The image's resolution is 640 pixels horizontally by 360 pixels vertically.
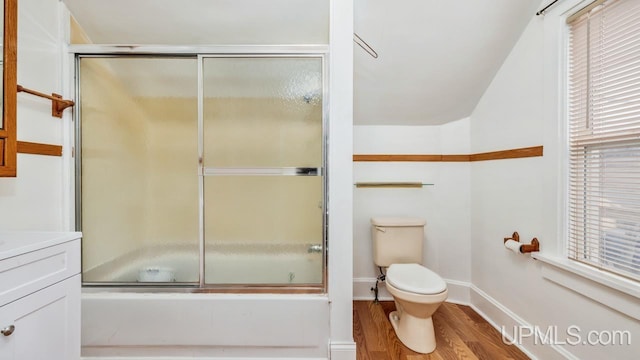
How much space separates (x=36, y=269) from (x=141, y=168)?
0.79 m

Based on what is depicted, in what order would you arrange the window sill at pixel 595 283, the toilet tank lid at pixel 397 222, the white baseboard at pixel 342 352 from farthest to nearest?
the toilet tank lid at pixel 397 222
the white baseboard at pixel 342 352
the window sill at pixel 595 283

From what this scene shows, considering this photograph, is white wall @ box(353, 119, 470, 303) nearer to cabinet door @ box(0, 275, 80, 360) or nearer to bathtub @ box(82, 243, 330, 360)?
bathtub @ box(82, 243, 330, 360)

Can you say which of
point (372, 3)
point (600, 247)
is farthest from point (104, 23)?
point (600, 247)

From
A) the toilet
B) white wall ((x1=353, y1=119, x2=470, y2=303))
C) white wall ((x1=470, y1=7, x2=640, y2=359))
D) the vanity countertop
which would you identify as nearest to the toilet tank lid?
the toilet

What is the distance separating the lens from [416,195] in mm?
2227

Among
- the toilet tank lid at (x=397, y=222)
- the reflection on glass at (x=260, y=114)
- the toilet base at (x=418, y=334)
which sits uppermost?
→ the reflection on glass at (x=260, y=114)

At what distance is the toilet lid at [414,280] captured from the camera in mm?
1542

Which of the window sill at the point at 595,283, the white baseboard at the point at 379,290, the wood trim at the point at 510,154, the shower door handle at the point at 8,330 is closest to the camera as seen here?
the shower door handle at the point at 8,330

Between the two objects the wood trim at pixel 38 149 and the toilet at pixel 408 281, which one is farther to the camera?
the toilet at pixel 408 281

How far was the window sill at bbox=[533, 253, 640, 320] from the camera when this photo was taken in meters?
1.03

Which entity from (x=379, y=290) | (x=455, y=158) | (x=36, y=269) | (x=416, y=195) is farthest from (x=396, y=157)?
(x=36, y=269)

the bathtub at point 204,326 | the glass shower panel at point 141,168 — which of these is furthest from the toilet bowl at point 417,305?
the glass shower panel at point 141,168

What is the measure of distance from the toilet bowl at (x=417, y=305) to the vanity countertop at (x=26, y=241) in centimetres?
166

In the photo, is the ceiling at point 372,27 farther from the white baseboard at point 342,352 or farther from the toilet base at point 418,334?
the white baseboard at point 342,352
